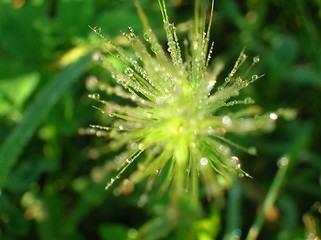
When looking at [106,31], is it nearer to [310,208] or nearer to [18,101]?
[18,101]

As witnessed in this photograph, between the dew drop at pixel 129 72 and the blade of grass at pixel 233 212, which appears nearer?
the dew drop at pixel 129 72

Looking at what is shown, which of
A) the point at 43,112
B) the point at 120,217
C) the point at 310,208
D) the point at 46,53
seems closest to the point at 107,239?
the point at 120,217

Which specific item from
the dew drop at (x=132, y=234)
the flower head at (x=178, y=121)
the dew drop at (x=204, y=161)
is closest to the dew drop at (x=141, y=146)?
the flower head at (x=178, y=121)

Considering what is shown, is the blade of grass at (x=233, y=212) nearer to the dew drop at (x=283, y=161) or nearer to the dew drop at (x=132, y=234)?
the dew drop at (x=283, y=161)

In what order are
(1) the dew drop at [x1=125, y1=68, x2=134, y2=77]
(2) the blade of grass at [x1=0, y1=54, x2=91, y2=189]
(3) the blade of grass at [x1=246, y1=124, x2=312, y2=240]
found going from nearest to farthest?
(1) the dew drop at [x1=125, y1=68, x2=134, y2=77] → (2) the blade of grass at [x1=0, y1=54, x2=91, y2=189] → (3) the blade of grass at [x1=246, y1=124, x2=312, y2=240]

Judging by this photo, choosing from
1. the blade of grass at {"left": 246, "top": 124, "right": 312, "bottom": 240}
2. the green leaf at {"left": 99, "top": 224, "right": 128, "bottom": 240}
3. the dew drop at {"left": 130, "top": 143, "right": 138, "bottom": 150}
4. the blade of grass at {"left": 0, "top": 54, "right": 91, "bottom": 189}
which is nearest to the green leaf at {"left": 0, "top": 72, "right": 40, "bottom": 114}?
the blade of grass at {"left": 0, "top": 54, "right": 91, "bottom": 189}

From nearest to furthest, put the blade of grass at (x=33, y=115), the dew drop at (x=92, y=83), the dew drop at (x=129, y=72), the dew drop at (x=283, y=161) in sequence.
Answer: the dew drop at (x=129, y=72) → the dew drop at (x=92, y=83) → the blade of grass at (x=33, y=115) → the dew drop at (x=283, y=161)

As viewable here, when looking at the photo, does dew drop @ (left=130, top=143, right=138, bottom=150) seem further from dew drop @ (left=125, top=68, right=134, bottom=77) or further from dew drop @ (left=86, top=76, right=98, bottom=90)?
dew drop @ (left=86, top=76, right=98, bottom=90)

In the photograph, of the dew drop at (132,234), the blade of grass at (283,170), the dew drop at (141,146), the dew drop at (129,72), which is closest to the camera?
the dew drop at (141,146)
